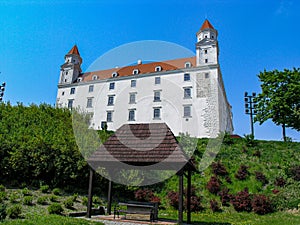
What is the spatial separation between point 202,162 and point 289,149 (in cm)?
912

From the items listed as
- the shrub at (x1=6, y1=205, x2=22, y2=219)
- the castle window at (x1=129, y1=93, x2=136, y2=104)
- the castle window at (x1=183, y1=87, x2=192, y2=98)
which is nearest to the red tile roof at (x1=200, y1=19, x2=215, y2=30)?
the castle window at (x1=183, y1=87, x2=192, y2=98)

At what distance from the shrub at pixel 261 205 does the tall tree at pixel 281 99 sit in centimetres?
1388

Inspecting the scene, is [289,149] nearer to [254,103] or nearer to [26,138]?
[254,103]

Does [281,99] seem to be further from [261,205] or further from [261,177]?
[261,205]

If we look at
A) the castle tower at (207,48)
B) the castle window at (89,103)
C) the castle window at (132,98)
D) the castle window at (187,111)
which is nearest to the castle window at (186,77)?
the castle tower at (207,48)

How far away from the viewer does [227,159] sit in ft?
71.8

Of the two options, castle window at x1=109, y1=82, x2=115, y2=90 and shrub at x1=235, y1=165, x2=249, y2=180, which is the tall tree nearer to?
shrub at x1=235, y1=165, x2=249, y2=180

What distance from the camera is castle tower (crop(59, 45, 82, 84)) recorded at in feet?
164

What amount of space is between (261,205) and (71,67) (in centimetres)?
4427

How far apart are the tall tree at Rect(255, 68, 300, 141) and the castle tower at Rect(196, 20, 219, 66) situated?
11182mm

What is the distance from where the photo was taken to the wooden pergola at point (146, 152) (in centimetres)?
891

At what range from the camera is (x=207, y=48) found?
41.1 m

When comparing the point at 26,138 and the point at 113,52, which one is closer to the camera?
the point at 113,52

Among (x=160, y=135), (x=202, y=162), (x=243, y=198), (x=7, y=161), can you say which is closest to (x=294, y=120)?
(x=202, y=162)
